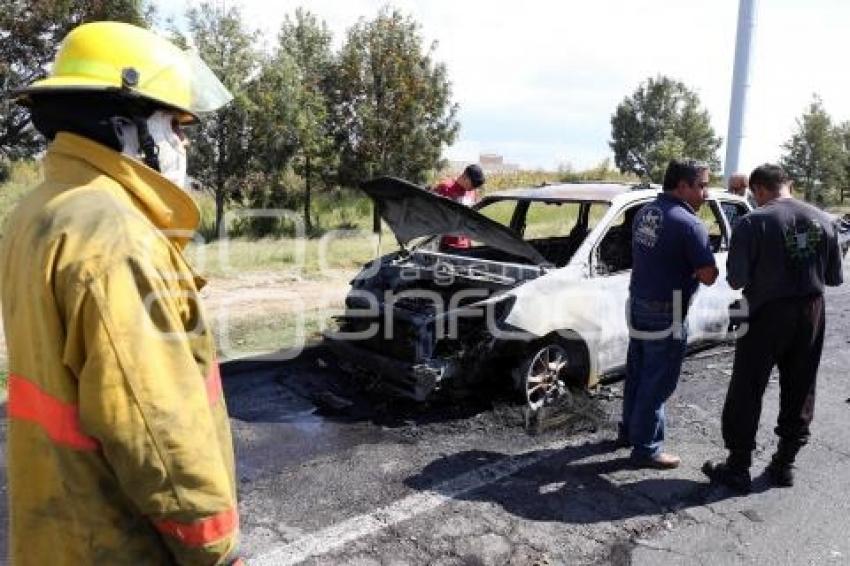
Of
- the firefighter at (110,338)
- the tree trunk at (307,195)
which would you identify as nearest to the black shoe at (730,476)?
the firefighter at (110,338)

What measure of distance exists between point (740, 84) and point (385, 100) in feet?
24.6

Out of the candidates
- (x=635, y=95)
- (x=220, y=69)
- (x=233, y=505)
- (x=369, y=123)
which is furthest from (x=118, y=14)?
(x=635, y=95)

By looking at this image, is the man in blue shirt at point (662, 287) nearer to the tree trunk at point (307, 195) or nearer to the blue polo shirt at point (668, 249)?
the blue polo shirt at point (668, 249)

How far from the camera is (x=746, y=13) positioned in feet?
41.3

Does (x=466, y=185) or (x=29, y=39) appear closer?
(x=466, y=185)

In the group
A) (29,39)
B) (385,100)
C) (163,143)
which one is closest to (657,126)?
(385,100)

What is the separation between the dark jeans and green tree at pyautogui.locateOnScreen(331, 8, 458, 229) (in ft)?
40.4

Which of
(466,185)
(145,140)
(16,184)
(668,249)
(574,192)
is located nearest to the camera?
(145,140)

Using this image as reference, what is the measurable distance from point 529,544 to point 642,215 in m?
2.11

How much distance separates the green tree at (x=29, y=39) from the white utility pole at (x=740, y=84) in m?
10.9

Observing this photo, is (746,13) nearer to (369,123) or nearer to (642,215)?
(369,123)

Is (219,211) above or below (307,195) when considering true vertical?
below

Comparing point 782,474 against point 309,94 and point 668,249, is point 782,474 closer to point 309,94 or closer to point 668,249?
point 668,249

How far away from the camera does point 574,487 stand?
161 inches
